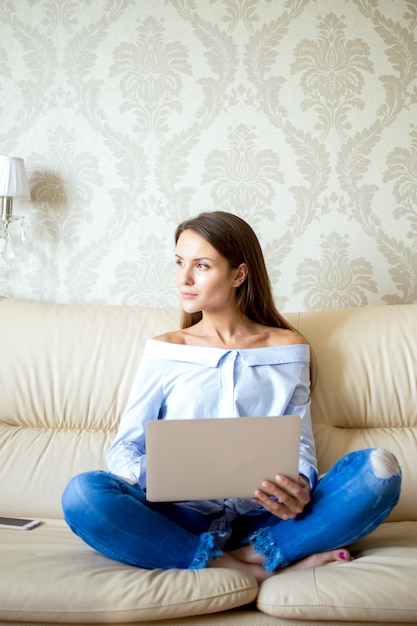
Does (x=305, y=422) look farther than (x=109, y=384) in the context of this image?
No

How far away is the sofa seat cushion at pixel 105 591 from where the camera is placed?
1379 millimetres

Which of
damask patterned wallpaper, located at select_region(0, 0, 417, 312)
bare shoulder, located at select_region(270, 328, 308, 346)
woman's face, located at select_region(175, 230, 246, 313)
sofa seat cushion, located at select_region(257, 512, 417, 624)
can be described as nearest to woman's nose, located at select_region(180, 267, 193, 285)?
woman's face, located at select_region(175, 230, 246, 313)

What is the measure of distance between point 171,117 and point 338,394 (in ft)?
3.59

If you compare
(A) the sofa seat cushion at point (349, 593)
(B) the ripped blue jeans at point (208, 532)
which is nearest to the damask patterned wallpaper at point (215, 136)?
(B) the ripped blue jeans at point (208, 532)

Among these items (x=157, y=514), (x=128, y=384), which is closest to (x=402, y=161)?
(x=128, y=384)

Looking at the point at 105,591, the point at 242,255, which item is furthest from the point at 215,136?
the point at 105,591

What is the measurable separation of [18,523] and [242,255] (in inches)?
35.1

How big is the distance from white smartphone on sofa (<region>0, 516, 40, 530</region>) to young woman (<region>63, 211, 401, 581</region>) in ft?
0.80

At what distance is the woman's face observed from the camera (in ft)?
6.47

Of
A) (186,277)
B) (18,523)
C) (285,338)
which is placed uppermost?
(186,277)

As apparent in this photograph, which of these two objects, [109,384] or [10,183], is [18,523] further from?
[10,183]

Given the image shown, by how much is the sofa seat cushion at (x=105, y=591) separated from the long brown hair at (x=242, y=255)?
794mm

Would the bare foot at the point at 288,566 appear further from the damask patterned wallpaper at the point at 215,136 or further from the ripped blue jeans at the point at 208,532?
the damask patterned wallpaper at the point at 215,136

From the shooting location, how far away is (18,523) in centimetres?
183
